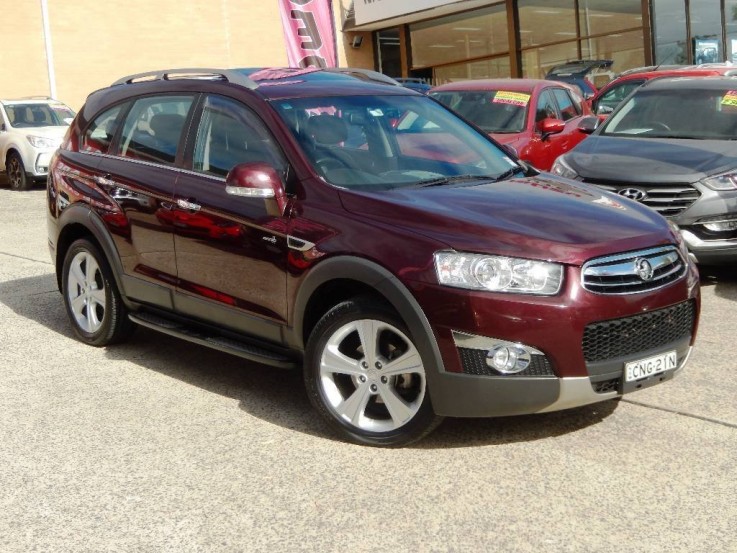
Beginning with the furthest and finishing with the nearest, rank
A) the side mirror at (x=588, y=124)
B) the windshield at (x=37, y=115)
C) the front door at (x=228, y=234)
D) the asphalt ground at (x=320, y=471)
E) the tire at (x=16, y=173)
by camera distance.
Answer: the windshield at (x=37, y=115), the tire at (x=16, y=173), the side mirror at (x=588, y=124), the front door at (x=228, y=234), the asphalt ground at (x=320, y=471)

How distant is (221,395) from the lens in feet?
18.3

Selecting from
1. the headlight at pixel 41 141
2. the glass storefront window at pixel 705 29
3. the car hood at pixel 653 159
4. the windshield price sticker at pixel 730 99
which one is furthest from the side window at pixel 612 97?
the glass storefront window at pixel 705 29

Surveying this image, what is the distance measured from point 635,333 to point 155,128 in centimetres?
302

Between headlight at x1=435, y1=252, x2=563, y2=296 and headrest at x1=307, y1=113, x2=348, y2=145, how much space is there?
4.16 feet

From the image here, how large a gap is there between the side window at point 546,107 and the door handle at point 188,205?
21.9ft

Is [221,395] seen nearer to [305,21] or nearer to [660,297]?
[660,297]

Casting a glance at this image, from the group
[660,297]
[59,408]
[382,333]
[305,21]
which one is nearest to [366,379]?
[382,333]

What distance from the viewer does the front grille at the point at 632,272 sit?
4.40m

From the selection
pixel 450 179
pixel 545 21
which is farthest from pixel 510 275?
pixel 545 21

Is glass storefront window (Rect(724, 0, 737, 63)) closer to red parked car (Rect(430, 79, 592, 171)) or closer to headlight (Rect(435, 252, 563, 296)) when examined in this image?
red parked car (Rect(430, 79, 592, 171))

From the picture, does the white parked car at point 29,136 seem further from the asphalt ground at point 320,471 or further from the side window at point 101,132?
the asphalt ground at point 320,471

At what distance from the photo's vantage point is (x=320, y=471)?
4.44 metres

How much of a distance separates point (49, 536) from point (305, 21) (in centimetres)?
1701

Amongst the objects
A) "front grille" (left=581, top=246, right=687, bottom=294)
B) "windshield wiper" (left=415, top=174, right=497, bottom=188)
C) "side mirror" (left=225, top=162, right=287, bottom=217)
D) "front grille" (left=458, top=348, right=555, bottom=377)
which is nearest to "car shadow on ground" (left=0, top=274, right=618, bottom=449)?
"front grille" (left=458, top=348, right=555, bottom=377)
